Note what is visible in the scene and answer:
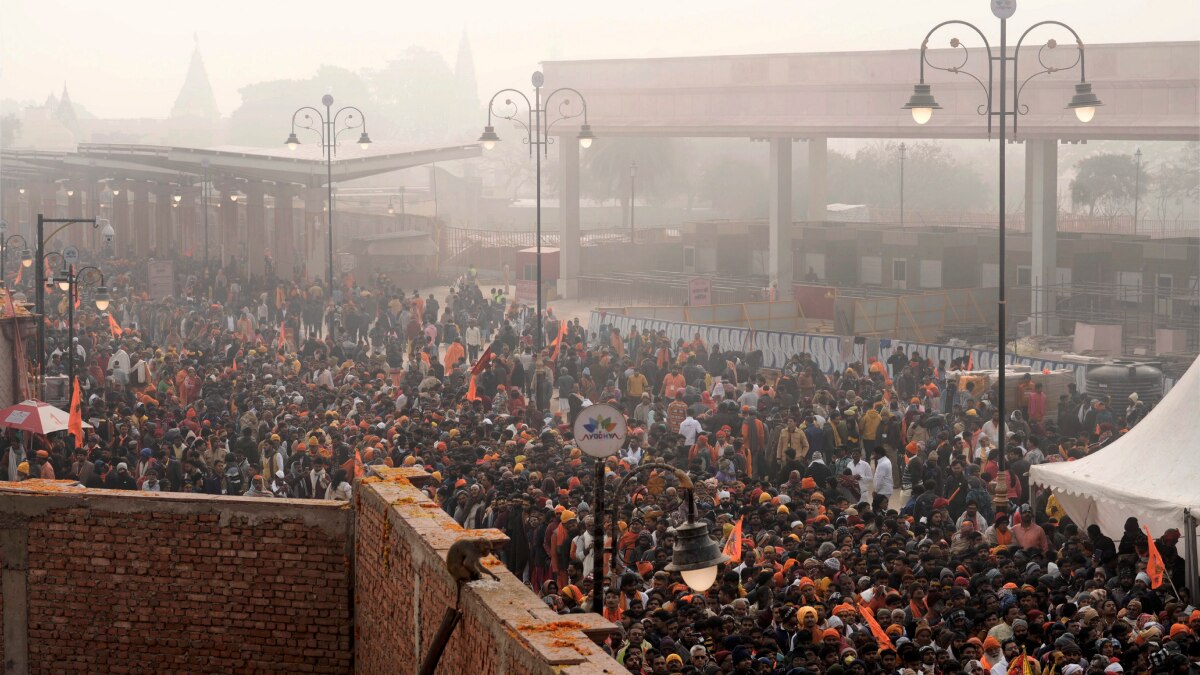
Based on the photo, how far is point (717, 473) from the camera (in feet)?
65.2

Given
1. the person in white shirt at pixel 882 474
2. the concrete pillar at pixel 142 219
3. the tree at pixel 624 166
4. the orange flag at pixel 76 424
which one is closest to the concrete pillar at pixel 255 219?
the concrete pillar at pixel 142 219

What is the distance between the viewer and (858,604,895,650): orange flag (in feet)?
40.7

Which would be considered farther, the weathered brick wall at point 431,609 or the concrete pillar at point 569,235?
the concrete pillar at point 569,235

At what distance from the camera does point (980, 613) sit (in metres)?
12.8

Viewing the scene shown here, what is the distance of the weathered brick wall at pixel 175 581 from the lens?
1282 cm

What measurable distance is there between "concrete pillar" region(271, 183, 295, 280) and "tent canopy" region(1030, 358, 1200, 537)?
44.2 meters

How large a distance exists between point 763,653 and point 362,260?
165 ft

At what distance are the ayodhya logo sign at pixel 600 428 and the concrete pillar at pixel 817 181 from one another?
4487 centimetres

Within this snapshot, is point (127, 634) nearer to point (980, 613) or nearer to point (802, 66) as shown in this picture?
point (980, 613)

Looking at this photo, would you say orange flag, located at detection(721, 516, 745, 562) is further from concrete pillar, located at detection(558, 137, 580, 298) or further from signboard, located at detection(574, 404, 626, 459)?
concrete pillar, located at detection(558, 137, 580, 298)

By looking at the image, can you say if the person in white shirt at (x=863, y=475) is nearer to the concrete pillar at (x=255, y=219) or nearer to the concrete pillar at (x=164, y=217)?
the concrete pillar at (x=255, y=219)

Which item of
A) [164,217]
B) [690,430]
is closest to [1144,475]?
[690,430]

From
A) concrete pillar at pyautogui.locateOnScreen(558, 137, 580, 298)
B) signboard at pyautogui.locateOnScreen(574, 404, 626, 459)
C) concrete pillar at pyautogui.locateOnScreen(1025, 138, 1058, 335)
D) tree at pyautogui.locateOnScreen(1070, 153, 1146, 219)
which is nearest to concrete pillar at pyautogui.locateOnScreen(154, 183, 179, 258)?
concrete pillar at pyautogui.locateOnScreen(558, 137, 580, 298)

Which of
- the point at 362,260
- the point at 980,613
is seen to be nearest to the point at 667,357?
the point at 980,613
